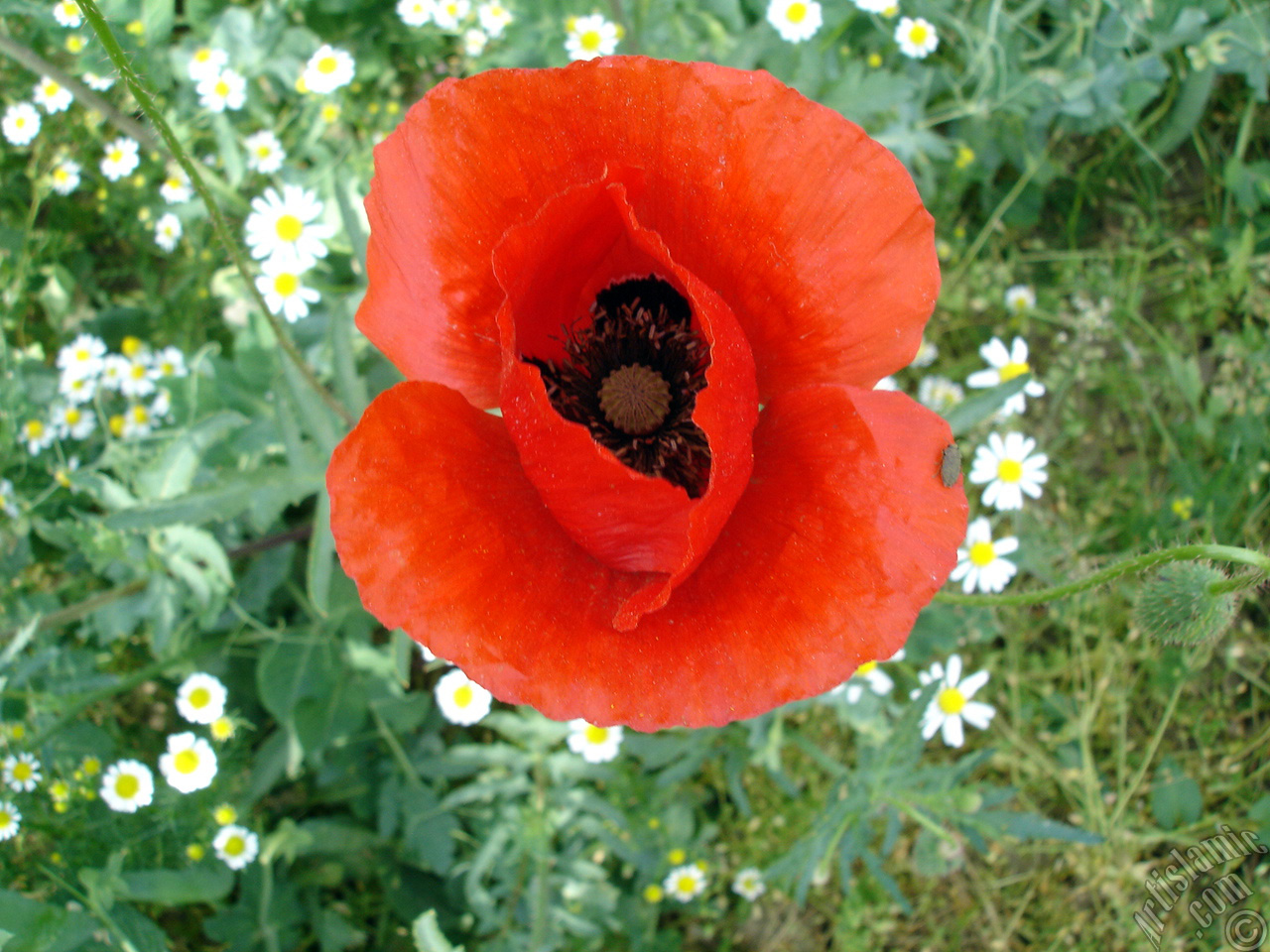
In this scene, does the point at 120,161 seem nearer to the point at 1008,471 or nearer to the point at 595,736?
the point at 595,736

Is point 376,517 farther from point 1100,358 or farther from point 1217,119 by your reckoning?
point 1217,119

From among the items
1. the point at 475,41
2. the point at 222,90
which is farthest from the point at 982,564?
the point at 222,90

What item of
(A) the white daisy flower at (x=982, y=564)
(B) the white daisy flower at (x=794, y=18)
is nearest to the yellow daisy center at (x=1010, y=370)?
(A) the white daisy flower at (x=982, y=564)

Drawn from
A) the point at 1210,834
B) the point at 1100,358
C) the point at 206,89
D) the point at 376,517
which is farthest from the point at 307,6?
the point at 1210,834

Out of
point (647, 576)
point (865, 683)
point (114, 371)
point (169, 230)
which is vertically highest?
point (647, 576)

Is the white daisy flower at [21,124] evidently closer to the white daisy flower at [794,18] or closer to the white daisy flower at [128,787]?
the white daisy flower at [128,787]

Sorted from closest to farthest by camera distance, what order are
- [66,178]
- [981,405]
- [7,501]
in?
1. [981,405]
2. [7,501]
3. [66,178]
